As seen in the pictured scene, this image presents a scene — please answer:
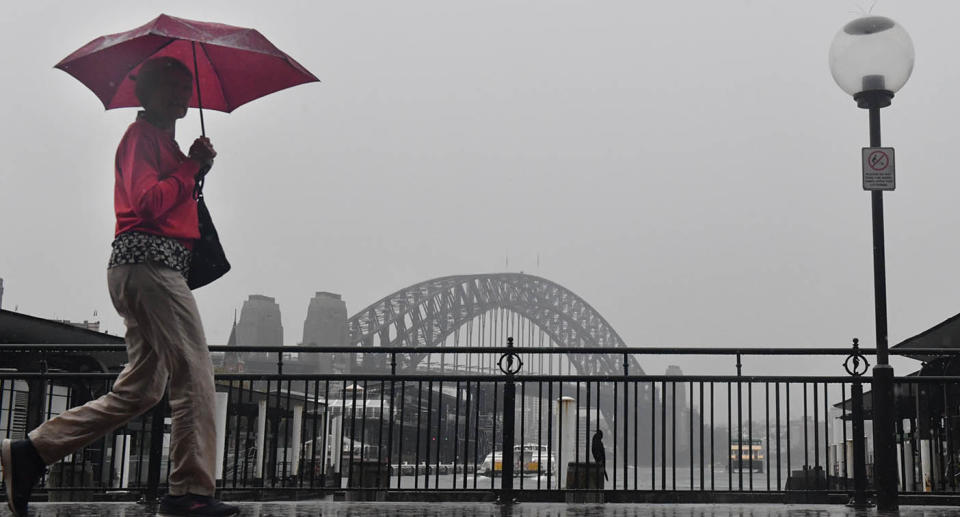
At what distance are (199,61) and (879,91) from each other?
14.3 ft

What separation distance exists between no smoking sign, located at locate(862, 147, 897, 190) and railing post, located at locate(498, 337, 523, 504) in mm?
2605

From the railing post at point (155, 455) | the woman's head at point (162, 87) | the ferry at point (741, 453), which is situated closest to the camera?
the woman's head at point (162, 87)

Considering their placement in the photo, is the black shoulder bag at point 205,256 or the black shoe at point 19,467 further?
the black shoulder bag at point 205,256

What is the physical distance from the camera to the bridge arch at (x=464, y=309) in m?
109

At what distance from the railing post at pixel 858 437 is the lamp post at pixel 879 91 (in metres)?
0.11

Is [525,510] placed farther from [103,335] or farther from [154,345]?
[103,335]

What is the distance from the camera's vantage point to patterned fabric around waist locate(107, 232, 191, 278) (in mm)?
4062

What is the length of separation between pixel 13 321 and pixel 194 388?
51.3ft

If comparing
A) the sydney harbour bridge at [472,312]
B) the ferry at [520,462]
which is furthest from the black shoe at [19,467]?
the sydney harbour bridge at [472,312]

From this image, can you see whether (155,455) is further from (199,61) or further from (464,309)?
(464,309)

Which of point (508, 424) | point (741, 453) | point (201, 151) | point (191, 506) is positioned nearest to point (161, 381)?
point (191, 506)

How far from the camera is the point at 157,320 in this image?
4.07 meters

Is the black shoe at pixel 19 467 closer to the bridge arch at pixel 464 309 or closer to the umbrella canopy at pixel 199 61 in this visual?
the umbrella canopy at pixel 199 61

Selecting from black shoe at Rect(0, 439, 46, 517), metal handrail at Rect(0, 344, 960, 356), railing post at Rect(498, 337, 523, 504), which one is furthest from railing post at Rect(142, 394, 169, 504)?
railing post at Rect(498, 337, 523, 504)
